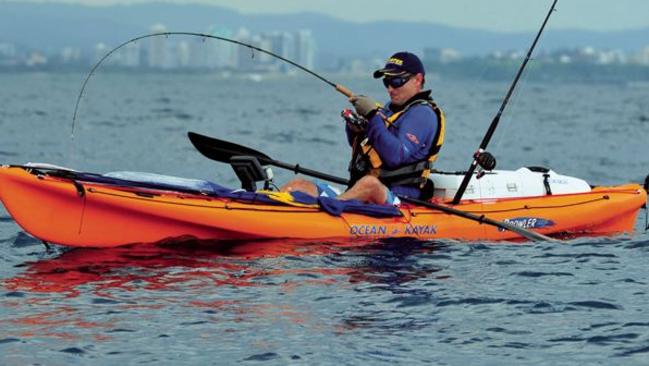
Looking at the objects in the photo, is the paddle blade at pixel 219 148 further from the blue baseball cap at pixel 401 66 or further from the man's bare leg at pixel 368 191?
the blue baseball cap at pixel 401 66

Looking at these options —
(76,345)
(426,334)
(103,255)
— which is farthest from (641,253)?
(76,345)

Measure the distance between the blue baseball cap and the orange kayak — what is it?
1220 mm

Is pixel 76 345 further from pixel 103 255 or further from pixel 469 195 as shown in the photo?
pixel 469 195

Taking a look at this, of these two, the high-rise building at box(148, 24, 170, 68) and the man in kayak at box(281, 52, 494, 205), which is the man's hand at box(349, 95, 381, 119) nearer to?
the man in kayak at box(281, 52, 494, 205)

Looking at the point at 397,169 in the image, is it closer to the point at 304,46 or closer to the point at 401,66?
the point at 401,66

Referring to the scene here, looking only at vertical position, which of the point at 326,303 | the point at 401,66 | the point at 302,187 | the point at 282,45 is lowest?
the point at 326,303

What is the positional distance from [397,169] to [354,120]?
67 cm

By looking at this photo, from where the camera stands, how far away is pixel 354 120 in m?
10.7

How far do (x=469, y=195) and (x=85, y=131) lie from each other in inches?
931

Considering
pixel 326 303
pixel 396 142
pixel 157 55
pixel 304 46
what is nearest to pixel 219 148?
pixel 396 142

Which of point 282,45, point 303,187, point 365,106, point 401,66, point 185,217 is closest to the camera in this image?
point 185,217

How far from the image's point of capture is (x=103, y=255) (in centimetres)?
1008

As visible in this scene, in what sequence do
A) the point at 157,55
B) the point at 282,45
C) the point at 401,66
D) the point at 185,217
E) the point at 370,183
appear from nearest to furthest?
the point at 185,217 < the point at 370,183 < the point at 401,66 < the point at 282,45 < the point at 157,55

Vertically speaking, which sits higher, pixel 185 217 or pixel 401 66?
pixel 401 66
